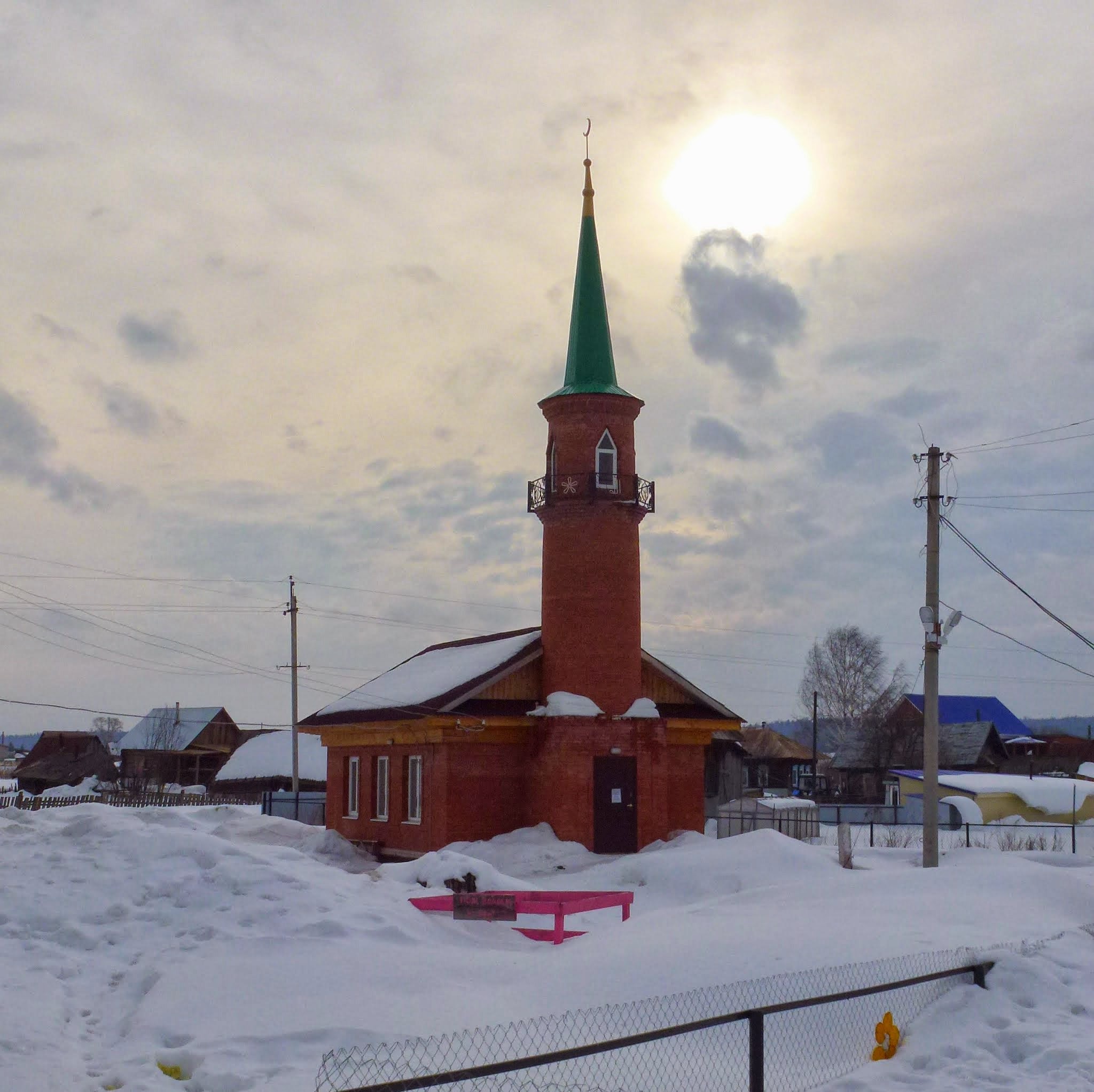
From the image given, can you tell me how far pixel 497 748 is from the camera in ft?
100.0

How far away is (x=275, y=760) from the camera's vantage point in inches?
2776

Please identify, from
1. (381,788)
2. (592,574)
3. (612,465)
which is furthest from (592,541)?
(381,788)

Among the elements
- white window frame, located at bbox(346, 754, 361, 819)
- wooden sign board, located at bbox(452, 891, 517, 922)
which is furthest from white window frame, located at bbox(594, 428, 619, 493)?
wooden sign board, located at bbox(452, 891, 517, 922)

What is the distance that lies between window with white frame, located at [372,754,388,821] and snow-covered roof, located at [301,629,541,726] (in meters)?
1.53

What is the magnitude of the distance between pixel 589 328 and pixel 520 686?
9858mm

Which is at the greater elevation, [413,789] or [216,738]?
[413,789]

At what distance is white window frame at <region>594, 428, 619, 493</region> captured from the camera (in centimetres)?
3106

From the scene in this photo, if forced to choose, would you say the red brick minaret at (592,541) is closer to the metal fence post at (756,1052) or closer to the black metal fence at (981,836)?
the black metal fence at (981,836)

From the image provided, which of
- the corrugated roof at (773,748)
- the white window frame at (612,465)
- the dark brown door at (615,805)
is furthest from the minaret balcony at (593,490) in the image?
the corrugated roof at (773,748)

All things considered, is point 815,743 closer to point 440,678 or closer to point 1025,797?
point 1025,797

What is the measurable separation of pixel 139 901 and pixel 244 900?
1234 mm

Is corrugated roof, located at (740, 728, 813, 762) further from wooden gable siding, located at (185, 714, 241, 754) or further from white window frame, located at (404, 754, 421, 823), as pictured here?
white window frame, located at (404, 754, 421, 823)

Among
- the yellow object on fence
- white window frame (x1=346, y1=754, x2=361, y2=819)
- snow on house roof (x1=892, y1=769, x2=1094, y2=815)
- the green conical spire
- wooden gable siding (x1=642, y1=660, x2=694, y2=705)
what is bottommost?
snow on house roof (x1=892, y1=769, x2=1094, y2=815)

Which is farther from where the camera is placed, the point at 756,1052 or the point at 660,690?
the point at 660,690
